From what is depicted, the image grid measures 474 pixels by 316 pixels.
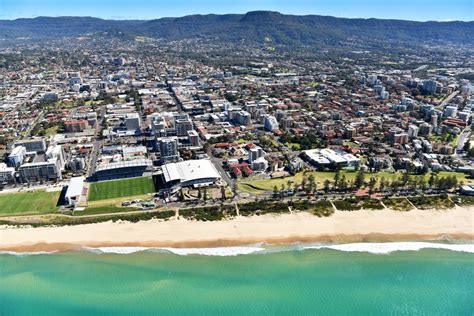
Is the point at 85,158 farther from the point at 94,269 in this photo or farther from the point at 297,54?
the point at 297,54

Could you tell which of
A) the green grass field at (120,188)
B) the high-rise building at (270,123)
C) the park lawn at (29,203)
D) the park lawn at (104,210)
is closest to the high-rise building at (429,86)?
the high-rise building at (270,123)

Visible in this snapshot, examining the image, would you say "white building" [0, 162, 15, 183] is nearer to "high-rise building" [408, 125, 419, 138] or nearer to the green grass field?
the green grass field

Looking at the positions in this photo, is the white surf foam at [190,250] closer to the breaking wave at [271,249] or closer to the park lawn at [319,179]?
the breaking wave at [271,249]

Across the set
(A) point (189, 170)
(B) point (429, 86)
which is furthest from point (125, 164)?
(B) point (429, 86)

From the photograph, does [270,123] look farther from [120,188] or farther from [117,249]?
[117,249]

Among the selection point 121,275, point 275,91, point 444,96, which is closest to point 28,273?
point 121,275

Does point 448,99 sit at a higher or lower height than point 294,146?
higher
